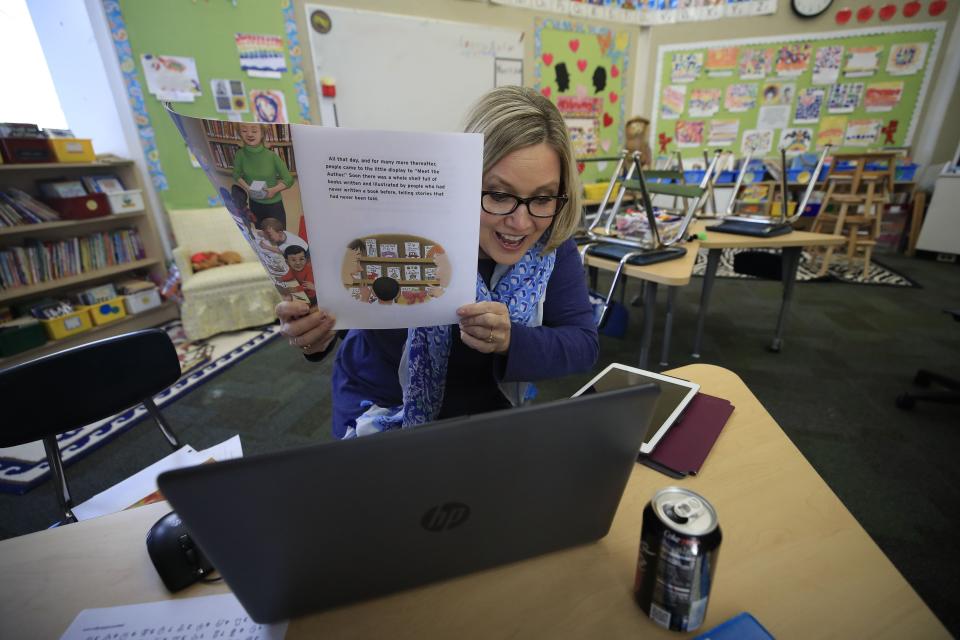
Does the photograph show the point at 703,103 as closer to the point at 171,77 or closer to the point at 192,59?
the point at 192,59

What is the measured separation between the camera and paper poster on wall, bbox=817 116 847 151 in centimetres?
425

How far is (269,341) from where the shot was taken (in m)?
2.75

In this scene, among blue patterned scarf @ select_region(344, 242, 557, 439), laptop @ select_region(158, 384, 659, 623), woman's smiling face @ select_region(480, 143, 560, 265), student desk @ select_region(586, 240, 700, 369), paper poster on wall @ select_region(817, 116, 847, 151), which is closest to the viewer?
laptop @ select_region(158, 384, 659, 623)

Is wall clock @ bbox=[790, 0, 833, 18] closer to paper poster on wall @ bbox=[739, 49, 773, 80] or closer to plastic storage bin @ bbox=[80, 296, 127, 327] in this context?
paper poster on wall @ bbox=[739, 49, 773, 80]

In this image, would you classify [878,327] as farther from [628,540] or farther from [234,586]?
[234,586]

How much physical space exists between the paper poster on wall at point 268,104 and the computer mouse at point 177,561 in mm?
3164

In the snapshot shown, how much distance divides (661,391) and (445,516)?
481mm

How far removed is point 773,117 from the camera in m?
4.34

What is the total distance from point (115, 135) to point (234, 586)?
361 centimetres

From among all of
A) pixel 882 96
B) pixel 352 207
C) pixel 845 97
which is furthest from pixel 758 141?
pixel 352 207

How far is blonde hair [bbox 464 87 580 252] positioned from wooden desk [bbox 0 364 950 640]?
58 cm

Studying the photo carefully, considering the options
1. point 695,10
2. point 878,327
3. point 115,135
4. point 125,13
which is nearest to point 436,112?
point 125,13

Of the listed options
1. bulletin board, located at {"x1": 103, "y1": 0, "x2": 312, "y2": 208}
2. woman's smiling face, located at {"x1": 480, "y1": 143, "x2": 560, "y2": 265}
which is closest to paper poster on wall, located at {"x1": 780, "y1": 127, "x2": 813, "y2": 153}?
bulletin board, located at {"x1": 103, "y1": 0, "x2": 312, "y2": 208}

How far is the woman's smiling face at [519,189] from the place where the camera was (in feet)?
2.41
